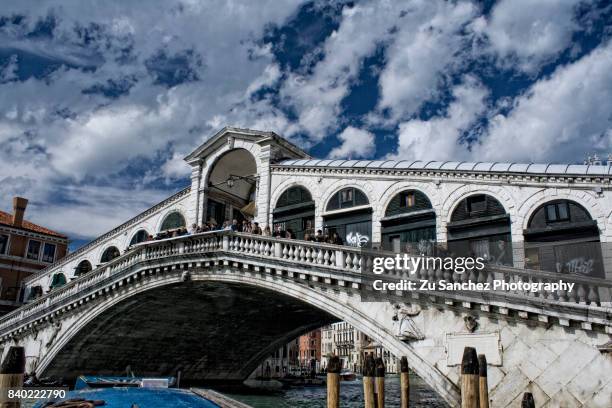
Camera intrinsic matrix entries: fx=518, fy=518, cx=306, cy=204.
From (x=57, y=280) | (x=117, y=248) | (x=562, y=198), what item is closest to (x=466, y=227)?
(x=562, y=198)

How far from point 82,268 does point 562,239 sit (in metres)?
24.9

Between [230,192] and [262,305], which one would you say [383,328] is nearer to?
[262,305]

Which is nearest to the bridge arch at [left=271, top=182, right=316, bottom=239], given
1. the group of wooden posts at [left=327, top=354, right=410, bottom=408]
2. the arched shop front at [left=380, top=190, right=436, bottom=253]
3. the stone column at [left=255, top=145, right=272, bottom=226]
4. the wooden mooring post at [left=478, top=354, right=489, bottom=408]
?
the stone column at [left=255, top=145, right=272, bottom=226]

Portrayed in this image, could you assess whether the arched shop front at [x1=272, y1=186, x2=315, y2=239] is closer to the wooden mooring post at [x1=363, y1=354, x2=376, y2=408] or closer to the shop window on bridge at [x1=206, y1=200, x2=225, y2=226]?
the shop window on bridge at [x1=206, y1=200, x2=225, y2=226]

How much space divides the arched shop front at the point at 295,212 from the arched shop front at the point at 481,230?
5.67 metres

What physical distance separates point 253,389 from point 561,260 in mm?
25364

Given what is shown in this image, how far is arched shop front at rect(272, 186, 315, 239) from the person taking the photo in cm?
2029

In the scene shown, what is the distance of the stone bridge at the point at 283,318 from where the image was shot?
37.1 ft

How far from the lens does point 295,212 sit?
2062cm

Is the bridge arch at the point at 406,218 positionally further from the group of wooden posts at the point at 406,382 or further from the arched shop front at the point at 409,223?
the group of wooden posts at the point at 406,382

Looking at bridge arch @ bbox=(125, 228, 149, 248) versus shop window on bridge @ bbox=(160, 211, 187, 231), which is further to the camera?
bridge arch @ bbox=(125, 228, 149, 248)

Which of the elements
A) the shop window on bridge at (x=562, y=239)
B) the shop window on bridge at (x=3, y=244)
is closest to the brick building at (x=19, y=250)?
the shop window on bridge at (x=3, y=244)

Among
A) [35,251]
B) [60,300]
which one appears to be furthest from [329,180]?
[35,251]

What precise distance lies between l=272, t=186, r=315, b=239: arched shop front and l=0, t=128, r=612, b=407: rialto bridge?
5cm
